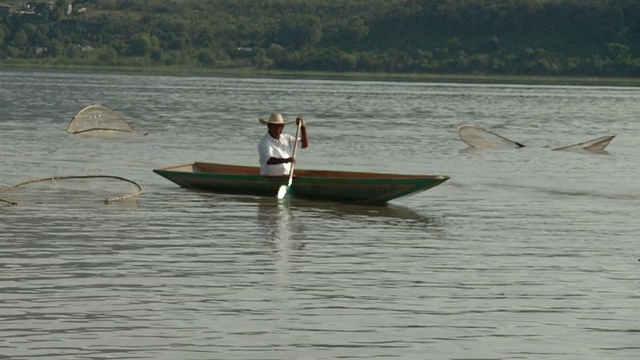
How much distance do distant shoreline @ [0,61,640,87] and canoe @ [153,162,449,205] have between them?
127m

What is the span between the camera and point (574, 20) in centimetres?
17400

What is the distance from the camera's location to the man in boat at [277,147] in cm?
2441

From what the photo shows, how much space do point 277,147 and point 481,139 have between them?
66.3 ft

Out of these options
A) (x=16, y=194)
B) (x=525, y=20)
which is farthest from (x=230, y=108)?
(x=525, y=20)

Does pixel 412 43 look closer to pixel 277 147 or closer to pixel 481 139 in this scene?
pixel 481 139

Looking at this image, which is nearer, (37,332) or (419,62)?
(37,332)

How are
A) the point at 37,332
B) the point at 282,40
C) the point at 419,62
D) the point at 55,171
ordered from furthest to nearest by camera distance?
the point at 282,40, the point at 419,62, the point at 55,171, the point at 37,332

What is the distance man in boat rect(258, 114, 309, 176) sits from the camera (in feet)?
80.1

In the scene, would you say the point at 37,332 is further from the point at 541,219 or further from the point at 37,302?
the point at 541,219

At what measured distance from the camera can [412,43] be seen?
17450cm

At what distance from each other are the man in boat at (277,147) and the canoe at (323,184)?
0.56 feet

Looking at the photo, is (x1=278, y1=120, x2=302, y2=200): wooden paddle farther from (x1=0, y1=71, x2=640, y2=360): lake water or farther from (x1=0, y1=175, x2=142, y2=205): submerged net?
(x1=0, y1=175, x2=142, y2=205): submerged net

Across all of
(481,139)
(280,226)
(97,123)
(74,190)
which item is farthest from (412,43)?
(280,226)

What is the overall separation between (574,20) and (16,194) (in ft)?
506
